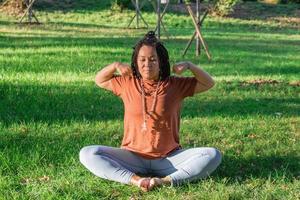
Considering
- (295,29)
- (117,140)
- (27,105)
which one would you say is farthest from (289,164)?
(295,29)

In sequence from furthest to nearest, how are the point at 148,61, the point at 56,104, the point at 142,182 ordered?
the point at 56,104, the point at 148,61, the point at 142,182

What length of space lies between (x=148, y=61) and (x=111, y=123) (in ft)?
8.13

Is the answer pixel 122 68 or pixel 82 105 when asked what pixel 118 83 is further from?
pixel 82 105

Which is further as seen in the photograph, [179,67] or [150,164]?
[150,164]

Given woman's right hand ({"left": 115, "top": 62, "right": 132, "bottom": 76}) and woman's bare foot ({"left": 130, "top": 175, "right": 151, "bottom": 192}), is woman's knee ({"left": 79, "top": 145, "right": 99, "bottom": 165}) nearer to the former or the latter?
woman's bare foot ({"left": 130, "top": 175, "right": 151, "bottom": 192})

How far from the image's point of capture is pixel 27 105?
9.02m

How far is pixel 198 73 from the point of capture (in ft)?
19.2

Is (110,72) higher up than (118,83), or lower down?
higher up

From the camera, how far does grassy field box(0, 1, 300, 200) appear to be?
18.3 feet

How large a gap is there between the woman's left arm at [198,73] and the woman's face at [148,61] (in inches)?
9.0

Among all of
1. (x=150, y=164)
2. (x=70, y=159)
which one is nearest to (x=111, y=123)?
(x=70, y=159)

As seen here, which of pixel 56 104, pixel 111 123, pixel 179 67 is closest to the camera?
pixel 179 67

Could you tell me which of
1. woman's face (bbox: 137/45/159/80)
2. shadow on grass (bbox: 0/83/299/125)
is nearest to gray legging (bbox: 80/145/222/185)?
woman's face (bbox: 137/45/159/80)

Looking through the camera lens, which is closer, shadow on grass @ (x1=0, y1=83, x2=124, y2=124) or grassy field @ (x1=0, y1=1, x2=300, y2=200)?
grassy field @ (x1=0, y1=1, x2=300, y2=200)
